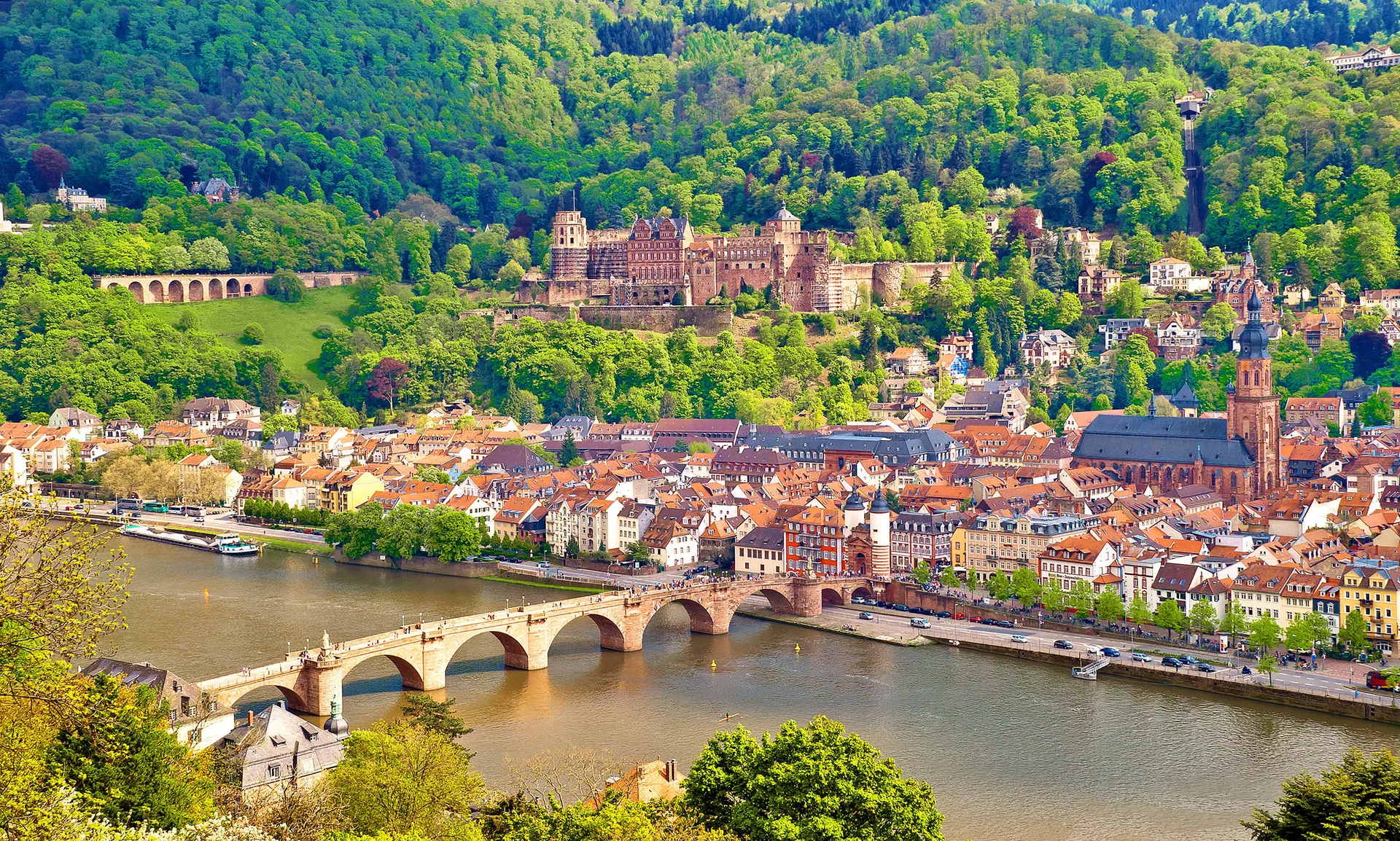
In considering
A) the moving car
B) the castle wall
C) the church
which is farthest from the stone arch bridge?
the castle wall

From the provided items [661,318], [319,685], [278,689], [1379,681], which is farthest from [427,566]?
[661,318]

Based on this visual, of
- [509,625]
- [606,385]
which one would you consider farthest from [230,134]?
[509,625]

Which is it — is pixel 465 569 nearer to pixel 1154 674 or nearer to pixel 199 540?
pixel 199 540

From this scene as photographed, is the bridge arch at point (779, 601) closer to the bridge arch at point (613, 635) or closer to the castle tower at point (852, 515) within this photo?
the castle tower at point (852, 515)

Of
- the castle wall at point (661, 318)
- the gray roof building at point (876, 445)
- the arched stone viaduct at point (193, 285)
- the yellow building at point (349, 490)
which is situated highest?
the arched stone viaduct at point (193, 285)

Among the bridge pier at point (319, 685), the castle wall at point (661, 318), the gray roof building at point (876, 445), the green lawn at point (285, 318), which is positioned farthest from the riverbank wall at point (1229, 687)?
the green lawn at point (285, 318)

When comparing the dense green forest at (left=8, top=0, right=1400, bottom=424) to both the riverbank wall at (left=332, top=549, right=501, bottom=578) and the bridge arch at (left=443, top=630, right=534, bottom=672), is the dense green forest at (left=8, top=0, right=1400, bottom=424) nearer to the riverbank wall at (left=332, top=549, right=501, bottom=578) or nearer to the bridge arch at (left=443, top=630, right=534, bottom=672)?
the riverbank wall at (left=332, top=549, right=501, bottom=578)

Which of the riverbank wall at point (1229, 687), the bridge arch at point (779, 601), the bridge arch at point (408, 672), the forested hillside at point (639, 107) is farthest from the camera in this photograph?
the forested hillside at point (639, 107)
